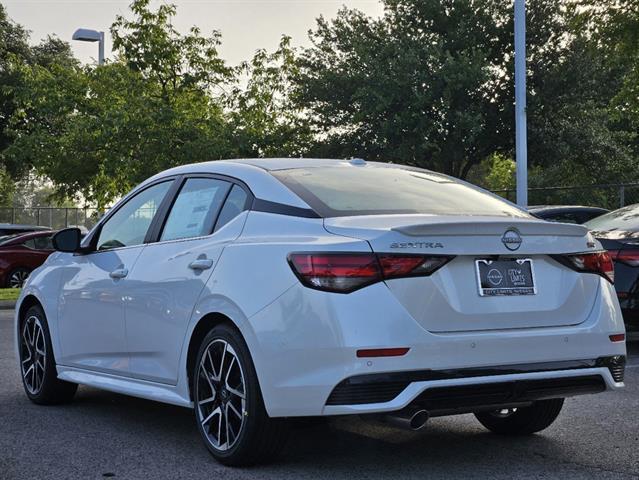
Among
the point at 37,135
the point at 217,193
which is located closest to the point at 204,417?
the point at 217,193

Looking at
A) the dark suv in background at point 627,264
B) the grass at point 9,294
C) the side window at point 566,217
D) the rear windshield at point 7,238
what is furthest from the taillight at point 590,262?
the rear windshield at point 7,238

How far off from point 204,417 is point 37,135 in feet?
83.1

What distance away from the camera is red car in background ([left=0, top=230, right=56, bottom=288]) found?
77.9 ft

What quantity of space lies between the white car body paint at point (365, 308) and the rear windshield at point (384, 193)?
0.13 meters

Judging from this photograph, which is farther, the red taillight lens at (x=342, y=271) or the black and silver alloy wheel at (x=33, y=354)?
the black and silver alloy wheel at (x=33, y=354)

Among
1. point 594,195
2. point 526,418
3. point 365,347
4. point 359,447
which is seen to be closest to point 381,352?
point 365,347

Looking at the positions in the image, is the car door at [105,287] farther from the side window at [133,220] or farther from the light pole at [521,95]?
the light pole at [521,95]

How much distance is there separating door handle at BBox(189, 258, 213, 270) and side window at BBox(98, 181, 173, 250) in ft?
3.03

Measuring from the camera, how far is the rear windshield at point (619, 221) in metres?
10.1

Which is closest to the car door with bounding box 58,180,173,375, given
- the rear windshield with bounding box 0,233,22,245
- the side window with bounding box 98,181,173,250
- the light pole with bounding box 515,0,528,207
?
the side window with bounding box 98,181,173,250

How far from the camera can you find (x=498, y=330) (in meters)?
4.72

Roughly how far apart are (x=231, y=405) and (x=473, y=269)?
1384 mm

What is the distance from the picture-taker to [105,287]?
21.0ft

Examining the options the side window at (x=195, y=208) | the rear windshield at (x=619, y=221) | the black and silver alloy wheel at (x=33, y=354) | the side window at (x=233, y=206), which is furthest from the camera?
the rear windshield at (x=619, y=221)
